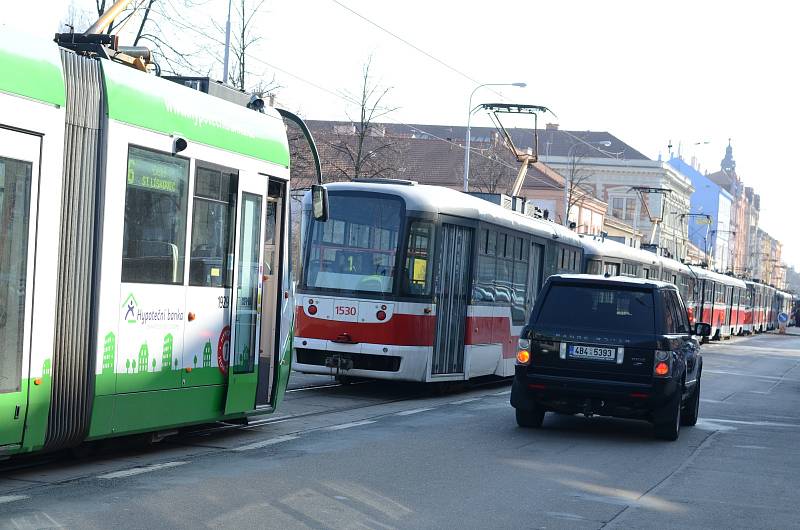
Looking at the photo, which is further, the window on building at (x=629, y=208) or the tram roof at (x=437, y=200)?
the window on building at (x=629, y=208)

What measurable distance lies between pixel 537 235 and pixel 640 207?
86164 mm

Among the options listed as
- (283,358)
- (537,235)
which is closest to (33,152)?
(283,358)

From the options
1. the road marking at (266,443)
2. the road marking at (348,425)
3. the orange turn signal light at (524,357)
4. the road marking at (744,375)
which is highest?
the orange turn signal light at (524,357)

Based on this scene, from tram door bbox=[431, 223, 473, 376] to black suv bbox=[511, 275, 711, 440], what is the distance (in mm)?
3819

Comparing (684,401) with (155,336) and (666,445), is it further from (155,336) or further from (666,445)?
(155,336)

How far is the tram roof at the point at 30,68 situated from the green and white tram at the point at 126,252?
1 cm

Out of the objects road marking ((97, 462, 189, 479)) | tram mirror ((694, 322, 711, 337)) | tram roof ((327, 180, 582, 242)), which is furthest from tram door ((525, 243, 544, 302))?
road marking ((97, 462, 189, 479))

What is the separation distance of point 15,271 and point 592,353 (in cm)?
683

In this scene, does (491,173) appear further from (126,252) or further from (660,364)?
(126,252)

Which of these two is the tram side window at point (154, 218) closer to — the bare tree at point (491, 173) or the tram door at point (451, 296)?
the tram door at point (451, 296)

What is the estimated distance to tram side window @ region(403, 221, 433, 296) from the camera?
1720 cm

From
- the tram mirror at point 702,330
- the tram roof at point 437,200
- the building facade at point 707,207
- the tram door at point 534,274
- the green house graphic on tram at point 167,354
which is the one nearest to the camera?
the green house graphic on tram at point 167,354

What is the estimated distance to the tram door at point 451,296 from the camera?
17.6 meters

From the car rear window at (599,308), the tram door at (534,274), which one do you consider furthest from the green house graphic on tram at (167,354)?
the tram door at (534,274)
